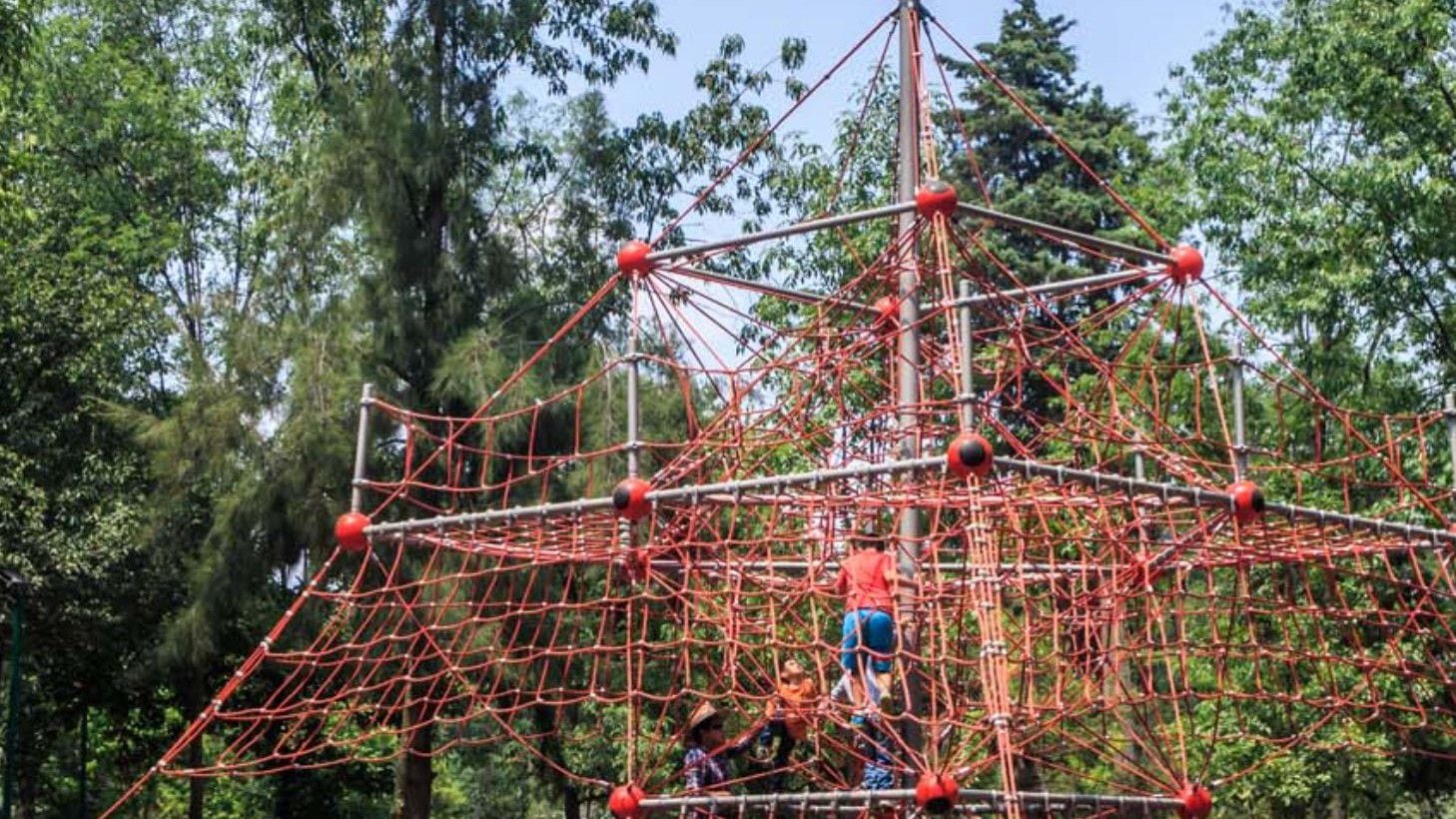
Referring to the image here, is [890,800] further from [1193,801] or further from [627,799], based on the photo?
[1193,801]

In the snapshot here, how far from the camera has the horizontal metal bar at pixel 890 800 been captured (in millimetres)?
7613

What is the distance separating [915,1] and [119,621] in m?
18.2

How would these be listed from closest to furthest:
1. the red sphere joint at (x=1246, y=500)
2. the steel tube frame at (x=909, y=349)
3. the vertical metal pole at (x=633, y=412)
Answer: the red sphere joint at (x=1246, y=500) → the vertical metal pole at (x=633, y=412) → the steel tube frame at (x=909, y=349)

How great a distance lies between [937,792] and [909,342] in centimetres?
261

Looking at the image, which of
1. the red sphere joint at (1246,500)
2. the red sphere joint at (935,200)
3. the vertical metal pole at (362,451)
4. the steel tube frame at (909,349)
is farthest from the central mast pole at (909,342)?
the vertical metal pole at (362,451)

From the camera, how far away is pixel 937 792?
729 cm

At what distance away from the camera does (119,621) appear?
25.4m

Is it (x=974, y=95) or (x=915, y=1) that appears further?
(x=974, y=95)

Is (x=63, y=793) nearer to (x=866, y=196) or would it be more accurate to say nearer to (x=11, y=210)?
(x=11, y=210)

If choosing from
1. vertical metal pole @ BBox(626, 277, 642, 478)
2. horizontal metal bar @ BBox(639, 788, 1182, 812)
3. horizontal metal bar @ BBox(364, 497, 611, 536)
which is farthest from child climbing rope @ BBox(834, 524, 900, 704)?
horizontal metal bar @ BBox(364, 497, 611, 536)

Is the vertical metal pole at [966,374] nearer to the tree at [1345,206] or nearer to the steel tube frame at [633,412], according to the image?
the steel tube frame at [633,412]

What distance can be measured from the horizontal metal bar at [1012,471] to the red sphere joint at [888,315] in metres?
2.31

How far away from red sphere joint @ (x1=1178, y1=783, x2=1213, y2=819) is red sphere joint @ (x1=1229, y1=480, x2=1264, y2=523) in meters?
1.20

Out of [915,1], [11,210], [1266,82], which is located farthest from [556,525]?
[1266,82]
